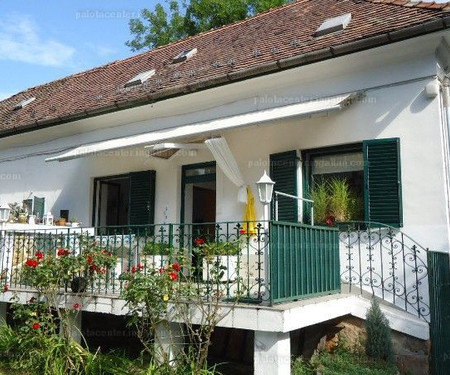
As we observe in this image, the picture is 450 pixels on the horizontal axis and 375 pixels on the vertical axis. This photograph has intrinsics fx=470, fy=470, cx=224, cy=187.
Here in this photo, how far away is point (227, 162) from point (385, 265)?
3.77 m

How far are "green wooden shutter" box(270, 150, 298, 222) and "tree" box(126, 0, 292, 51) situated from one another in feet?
48.7

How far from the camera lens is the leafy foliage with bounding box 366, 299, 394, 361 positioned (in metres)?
6.94

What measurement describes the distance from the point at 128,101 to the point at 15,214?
4.42m

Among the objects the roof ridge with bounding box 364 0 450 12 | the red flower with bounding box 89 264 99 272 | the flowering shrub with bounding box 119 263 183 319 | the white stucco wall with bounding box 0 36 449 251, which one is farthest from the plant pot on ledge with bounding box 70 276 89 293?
the roof ridge with bounding box 364 0 450 12

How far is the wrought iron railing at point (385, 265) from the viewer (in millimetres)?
7715

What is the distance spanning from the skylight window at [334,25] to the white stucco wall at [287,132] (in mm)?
1220

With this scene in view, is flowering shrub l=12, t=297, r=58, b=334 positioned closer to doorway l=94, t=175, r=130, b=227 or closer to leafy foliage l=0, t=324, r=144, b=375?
leafy foliage l=0, t=324, r=144, b=375

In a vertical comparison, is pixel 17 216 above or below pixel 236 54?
below

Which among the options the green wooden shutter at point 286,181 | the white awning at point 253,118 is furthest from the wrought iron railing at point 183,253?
the white awning at point 253,118

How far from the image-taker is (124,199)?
14016mm

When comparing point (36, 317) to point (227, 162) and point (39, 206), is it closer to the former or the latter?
point (227, 162)

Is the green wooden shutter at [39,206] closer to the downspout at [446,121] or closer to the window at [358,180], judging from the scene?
the window at [358,180]

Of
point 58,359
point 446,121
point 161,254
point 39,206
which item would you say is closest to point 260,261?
point 161,254

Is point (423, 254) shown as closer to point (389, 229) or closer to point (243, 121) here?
point (389, 229)
